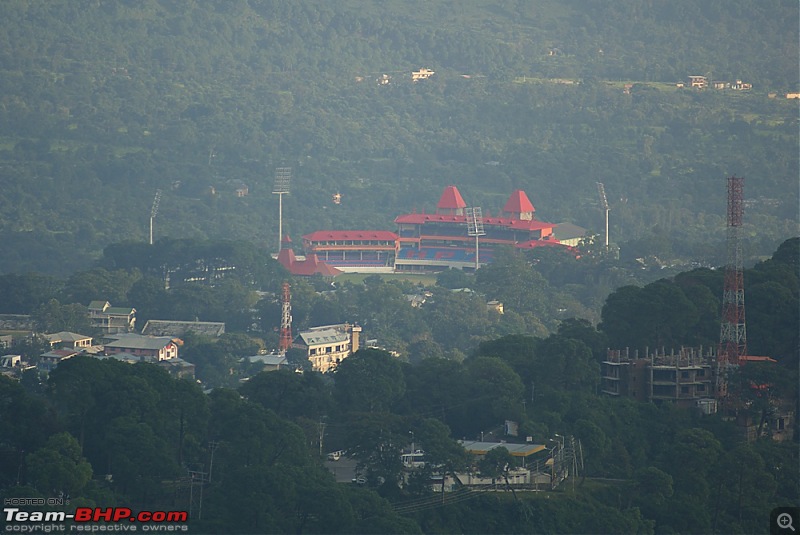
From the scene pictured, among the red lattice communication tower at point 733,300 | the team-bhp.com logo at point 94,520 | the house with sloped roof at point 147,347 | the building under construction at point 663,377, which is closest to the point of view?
the team-bhp.com logo at point 94,520

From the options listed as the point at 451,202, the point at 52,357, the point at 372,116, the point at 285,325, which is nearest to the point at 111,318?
the point at 285,325

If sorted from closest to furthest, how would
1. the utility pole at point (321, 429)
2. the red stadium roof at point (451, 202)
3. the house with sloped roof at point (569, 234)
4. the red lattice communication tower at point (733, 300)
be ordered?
the utility pole at point (321, 429) → the red lattice communication tower at point (733, 300) → the house with sloped roof at point (569, 234) → the red stadium roof at point (451, 202)

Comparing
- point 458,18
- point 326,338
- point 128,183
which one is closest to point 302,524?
point 326,338

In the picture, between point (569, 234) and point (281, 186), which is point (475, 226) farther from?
point (281, 186)

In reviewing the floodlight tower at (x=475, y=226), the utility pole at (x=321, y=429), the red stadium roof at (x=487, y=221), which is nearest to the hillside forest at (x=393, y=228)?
the utility pole at (x=321, y=429)

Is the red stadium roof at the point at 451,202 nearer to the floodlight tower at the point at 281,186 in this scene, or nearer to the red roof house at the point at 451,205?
the red roof house at the point at 451,205

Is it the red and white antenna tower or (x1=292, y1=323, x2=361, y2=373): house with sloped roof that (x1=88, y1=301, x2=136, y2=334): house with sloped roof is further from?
(x1=292, y1=323, x2=361, y2=373): house with sloped roof

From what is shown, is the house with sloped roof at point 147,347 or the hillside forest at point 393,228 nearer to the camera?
the hillside forest at point 393,228

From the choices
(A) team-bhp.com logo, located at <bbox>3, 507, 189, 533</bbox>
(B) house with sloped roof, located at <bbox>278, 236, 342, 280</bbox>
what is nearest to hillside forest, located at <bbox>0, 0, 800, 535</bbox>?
(A) team-bhp.com logo, located at <bbox>3, 507, 189, 533</bbox>

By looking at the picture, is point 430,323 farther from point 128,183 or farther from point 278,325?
point 128,183
